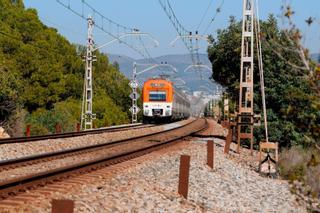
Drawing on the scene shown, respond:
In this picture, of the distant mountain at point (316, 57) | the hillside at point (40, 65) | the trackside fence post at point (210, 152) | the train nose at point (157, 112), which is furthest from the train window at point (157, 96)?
the distant mountain at point (316, 57)

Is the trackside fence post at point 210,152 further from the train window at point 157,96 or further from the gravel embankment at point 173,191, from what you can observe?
the train window at point 157,96

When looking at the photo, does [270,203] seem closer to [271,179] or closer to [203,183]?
[203,183]

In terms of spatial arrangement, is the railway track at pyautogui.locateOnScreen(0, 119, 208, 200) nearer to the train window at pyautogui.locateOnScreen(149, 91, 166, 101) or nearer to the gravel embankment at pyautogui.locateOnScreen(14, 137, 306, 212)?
the gravel embankment at pyautogui.locateOnScreen(14, 137, 306, 212)

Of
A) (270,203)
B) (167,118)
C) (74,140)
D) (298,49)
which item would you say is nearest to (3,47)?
(167,118)

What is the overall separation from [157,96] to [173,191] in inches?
1494

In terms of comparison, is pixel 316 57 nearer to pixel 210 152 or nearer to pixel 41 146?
pixel 210 152

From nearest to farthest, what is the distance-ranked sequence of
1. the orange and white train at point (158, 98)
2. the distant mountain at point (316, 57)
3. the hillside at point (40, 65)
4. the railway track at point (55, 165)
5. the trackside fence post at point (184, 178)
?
the distant mountain at point (316, 57) < the railway track at point (55, 165) < the trackside fence post at point (184, 178) < the orange and white train at point (158, 98) < the hillside at point (40, 65)

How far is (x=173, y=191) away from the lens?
12.5 metres

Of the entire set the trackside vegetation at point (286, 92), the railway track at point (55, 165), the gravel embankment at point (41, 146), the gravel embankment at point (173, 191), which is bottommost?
the gravel embankment at point (173, 191)

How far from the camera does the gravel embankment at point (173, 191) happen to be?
1030cm

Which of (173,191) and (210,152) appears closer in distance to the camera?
(173,191)

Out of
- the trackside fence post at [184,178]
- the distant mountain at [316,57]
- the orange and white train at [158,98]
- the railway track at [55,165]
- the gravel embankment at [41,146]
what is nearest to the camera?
the distant mountain at [316,57]

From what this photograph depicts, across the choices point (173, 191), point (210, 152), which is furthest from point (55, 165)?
point (210, 152)

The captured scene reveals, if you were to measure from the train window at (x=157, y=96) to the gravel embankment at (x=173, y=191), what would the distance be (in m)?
30.2
